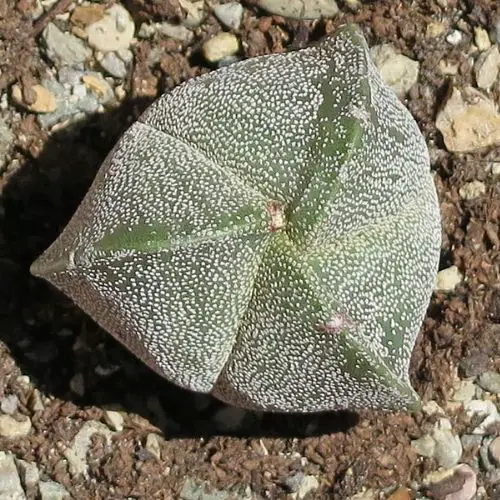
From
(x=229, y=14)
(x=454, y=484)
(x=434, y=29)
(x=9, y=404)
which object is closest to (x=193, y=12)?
(x=229, y=14)

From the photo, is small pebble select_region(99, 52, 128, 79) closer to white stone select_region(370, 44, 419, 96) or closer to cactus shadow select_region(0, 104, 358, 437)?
cactus shadow select_region(0, 104, 358, 437)

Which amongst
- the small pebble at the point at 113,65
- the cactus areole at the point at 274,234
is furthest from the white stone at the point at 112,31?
the cactus areole at the point at 274,234

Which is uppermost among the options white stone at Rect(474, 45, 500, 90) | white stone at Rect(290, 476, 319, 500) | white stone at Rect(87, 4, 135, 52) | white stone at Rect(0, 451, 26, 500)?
white stone at Rect(87, 4, 135, 52)

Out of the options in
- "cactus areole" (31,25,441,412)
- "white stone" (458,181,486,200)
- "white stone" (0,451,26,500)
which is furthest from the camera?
"white stone" (458,181,486,200)

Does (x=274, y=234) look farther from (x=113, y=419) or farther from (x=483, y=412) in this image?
(x=483, y=412)

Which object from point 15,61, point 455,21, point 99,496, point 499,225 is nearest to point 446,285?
point 499,225

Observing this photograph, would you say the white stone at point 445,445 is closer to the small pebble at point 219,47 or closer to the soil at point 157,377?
the soil at point 157,377

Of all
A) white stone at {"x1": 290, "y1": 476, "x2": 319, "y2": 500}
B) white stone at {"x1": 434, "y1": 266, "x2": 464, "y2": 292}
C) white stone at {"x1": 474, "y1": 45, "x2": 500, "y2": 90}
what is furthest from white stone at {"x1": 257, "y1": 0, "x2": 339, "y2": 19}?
white stone at {"x1": 290, "y1": 476, "x2": 319, "y2": 500}
